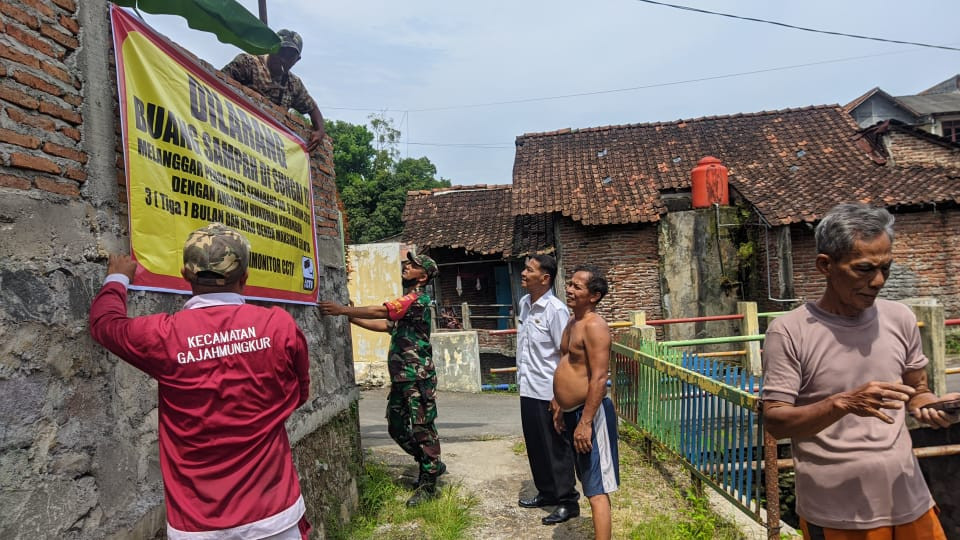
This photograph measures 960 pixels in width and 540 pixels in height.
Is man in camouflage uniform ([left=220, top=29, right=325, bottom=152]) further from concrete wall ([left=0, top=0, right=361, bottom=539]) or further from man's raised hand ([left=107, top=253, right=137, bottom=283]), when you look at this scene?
man's raised hand ([left=107, top=253, right=137, bottom=283])

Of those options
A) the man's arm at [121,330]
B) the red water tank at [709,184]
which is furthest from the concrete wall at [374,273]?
the man's arm at [121,330]

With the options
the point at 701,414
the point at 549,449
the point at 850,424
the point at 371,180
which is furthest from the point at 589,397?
the point at 371,180

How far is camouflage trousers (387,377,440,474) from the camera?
426 centimetres

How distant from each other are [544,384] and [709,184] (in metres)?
12.1

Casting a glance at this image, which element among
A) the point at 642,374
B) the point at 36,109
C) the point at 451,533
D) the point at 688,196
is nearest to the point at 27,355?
the point at 36,109

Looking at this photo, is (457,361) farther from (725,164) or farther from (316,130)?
(725,164)

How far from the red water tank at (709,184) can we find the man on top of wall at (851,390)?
1330 cm

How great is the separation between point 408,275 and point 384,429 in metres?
3.60

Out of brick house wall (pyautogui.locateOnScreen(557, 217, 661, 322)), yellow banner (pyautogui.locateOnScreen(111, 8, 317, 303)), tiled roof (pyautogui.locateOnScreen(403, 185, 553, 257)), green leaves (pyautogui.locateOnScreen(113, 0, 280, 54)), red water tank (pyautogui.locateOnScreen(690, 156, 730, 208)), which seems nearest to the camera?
yellow banner (pyautogui.locateOnScreen(111, 8, 317, 303))

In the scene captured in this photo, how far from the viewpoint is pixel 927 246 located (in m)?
13.1

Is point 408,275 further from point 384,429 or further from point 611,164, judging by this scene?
point 611,164

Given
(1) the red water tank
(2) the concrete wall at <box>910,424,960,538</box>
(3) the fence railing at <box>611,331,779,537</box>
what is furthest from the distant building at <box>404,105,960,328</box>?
(3) the fence railing at <box>611,331,779,537</box>

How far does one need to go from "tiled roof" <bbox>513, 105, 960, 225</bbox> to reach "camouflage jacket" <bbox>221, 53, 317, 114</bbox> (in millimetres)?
10728

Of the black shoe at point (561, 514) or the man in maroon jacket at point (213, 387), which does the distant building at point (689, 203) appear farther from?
the man in maroon jacket at point (213, 387)
